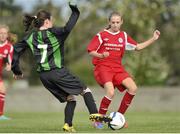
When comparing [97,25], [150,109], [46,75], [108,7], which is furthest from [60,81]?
[97,25]

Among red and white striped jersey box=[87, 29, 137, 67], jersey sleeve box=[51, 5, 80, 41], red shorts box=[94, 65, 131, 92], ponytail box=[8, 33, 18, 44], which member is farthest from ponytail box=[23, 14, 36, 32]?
ponytail box=[8, 33, 18, 44]

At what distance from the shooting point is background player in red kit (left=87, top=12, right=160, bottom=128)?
39.9 ft

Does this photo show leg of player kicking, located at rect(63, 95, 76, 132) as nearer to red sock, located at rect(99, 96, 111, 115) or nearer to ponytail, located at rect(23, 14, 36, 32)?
red sock, located at rect(99, 96, 111, 115)

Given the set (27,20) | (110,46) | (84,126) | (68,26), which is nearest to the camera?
(68,26)

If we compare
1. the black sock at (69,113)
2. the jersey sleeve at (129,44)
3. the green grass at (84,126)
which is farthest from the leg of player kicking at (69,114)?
the jersey sleeve at (129,44)

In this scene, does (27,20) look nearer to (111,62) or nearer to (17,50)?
(17,50)

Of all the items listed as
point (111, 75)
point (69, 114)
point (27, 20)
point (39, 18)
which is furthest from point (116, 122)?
point (27, 20)

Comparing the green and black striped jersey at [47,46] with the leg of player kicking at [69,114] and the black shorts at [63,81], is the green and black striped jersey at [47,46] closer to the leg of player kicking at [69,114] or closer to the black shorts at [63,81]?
the black shorts at [63,81]

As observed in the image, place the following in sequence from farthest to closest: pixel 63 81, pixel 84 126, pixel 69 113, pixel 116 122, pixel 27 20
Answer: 1. pixel 84 126
2. pixel 116 122
3. pixel 27 20
4. pixel 69 113
5. pixel 63 81

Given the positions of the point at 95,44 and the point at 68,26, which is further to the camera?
the point at 95,44

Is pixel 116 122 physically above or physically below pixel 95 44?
below

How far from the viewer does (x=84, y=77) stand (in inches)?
1319

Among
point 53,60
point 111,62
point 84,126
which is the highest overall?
point 53,60

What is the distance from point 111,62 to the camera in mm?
12289
